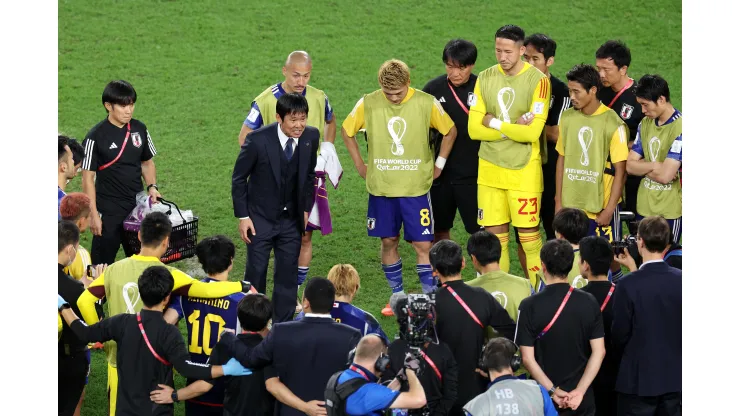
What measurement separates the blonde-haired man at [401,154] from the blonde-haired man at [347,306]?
2.00 meters

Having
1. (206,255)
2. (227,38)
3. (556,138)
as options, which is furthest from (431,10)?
(206,255)

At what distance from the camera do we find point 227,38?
14.2m

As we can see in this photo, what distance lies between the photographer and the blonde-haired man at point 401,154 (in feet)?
25.7

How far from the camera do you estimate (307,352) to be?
17.0ft

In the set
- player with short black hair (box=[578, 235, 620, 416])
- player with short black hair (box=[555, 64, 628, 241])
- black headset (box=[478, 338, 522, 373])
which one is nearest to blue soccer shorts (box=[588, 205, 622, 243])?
player with short black hair (box=[555, 64, 628, 241])

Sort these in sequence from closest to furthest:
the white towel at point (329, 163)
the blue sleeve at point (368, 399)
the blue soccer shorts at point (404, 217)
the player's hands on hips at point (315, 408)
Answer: the blue sleeve at point (368, 399) → the player's hands on hips at point (315, 408) → the blue soccer shorts at point (404, 217) → the white towel at point (329, 163)

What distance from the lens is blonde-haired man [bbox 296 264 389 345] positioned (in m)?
5.93

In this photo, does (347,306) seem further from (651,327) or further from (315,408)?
(651,327)

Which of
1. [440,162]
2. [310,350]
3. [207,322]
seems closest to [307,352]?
[310,350]

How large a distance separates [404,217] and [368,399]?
3360mm

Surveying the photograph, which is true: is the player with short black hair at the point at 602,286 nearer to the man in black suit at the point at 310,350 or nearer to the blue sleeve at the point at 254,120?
the man in black suit at the point at 310,350

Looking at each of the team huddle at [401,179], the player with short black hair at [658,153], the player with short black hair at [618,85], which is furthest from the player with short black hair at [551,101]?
the player with short black hair at [658,153]

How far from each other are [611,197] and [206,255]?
297cm

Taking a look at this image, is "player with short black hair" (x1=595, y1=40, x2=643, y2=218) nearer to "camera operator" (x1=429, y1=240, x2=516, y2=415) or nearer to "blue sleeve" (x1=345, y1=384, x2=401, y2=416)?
"camera operator" (x1=429, y1=240, x2=516, y2=415)
